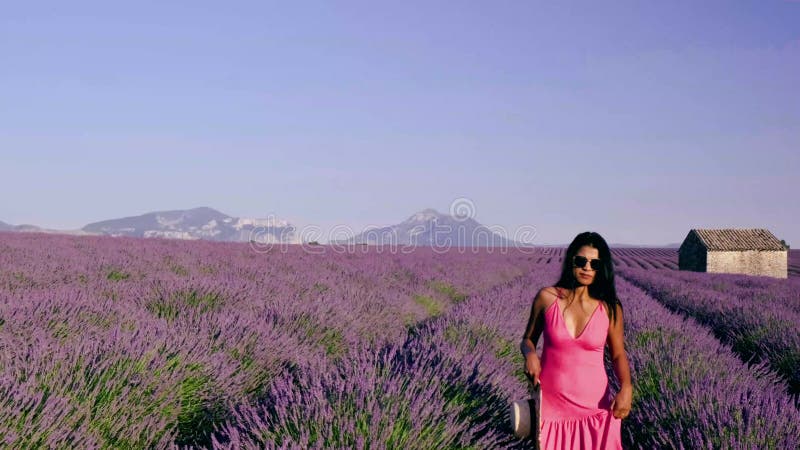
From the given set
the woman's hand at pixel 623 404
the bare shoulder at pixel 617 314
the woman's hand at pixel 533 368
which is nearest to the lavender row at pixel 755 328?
the bare shoulder at pixel 617 314

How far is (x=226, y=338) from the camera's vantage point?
3.46 metres

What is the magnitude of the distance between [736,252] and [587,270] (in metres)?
27.2

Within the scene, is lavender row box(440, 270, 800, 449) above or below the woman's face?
below

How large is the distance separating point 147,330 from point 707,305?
7.73 m

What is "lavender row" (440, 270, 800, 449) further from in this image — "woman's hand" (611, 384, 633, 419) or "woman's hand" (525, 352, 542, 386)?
"woman's hand" (525, 352, 542, 386)

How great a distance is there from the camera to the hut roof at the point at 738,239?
26609mm

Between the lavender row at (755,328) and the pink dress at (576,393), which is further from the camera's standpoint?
the lavender row at (755,328)

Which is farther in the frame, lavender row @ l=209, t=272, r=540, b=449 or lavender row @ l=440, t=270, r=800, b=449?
lavender row @ l=440, t=270, r=800, b=449

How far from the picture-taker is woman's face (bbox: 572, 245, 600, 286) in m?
2.52

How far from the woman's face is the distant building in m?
26.4

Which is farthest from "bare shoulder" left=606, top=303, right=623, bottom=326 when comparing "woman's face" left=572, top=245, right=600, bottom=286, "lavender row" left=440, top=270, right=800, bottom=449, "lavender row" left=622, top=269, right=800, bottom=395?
"lavender row" left=622, top=269, right=800, bottom=395

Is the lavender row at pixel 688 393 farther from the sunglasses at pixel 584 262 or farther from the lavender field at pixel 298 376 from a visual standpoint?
the sunglasses at pixel 584 262

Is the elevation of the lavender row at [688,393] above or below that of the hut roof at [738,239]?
below

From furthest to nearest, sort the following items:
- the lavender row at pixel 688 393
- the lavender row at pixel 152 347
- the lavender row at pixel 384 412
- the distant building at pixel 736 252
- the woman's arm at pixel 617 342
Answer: the distant building at pixel 736 252 → the lavender row at pixel 688 393 → the woman's arm at pixel 617 342 → the lavender row at pixel 152 347 → the lavender row at pixel 384 412
